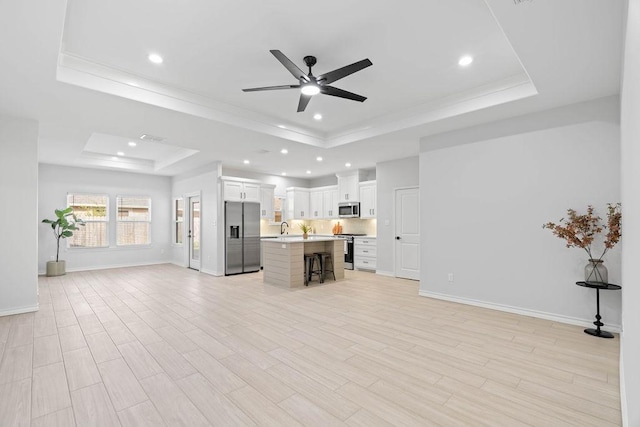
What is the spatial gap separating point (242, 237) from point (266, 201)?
150 cm

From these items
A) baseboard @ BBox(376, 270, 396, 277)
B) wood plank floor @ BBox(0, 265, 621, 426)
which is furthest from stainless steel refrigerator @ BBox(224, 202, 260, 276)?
baseboard @ BBox(376, 270, 396, 277)

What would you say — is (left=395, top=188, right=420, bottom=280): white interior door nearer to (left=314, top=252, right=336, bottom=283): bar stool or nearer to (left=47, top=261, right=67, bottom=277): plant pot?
(left=314, top=252, right=336, bottom=283): bar stool

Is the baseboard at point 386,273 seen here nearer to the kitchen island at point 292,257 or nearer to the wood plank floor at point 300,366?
the kitchen island at point 292,257

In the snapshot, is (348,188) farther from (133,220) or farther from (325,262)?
(133,220)

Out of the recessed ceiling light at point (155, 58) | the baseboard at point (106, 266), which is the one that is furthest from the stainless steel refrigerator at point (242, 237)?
the recessed ceiling light at point (155, 58)

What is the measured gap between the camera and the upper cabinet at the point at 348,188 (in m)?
8.51

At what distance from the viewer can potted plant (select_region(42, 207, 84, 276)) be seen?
742cm

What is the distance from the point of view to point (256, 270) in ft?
26.7

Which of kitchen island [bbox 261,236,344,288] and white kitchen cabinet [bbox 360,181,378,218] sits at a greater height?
white kitchen cabinet [bbox 360,181,378,218]

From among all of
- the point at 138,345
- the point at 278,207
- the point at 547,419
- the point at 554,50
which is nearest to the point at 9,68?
the point at 138,345

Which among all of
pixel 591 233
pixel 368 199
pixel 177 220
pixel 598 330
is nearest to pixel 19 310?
pixel 177 220

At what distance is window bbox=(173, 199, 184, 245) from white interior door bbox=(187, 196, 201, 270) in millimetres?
701

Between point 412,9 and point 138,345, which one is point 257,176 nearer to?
point 138,345

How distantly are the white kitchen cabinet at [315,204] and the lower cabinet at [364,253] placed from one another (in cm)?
179
